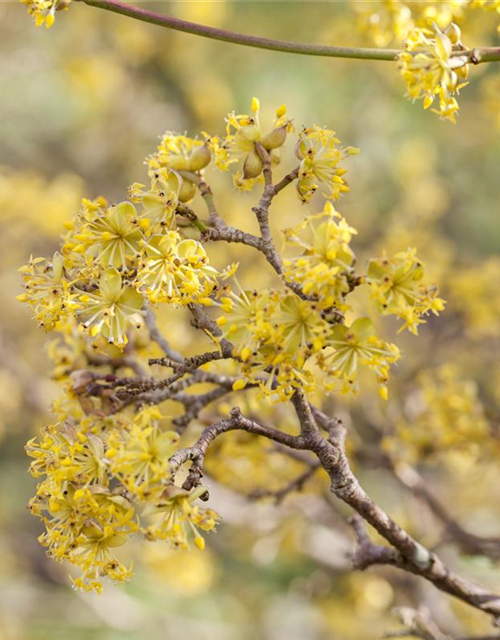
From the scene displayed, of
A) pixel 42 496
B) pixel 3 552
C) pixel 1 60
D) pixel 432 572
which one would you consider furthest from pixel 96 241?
pixel 1 60

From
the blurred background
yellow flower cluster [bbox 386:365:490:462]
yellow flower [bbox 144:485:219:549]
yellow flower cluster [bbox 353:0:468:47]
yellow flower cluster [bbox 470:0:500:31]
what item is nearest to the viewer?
yellow flower [bbox 144:485:219:549]

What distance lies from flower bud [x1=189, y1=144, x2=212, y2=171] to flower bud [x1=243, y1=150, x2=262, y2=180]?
A: 50 millimetres

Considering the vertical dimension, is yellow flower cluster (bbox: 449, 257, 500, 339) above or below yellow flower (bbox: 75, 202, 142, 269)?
above

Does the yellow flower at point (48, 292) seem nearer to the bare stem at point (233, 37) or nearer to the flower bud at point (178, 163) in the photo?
the flower bud at point (178, 163)

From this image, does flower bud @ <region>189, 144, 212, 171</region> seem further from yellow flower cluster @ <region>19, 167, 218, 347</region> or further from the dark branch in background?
the dark branch in background

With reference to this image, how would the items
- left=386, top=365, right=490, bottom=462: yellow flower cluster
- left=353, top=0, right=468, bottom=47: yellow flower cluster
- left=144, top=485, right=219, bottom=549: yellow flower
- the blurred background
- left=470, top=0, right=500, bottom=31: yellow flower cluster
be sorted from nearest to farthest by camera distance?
left=144, top=485, right=219, bottom=549: yellow flower < left=470, top=0, right=500, bottom=31: yellow flower cluster < left=353, top=0, right=468, bottom=47: yellow flower cluster < left=386, top=365, right=490, bottom=462: yellow flower cluster < the blurred background

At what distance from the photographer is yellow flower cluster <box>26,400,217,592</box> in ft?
2.45

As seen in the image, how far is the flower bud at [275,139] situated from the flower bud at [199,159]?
7 cm

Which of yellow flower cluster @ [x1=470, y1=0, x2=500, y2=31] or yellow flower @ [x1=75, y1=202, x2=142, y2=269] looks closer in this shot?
yellow flower @ [x1=75, y1=202, x2=142, y2=269]

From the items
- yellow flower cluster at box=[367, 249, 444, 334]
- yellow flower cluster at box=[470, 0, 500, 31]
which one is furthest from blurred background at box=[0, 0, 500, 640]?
yellow flower cluster at box=[367, 249, 444, 334]

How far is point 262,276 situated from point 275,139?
1039 mm

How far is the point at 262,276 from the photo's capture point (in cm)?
195

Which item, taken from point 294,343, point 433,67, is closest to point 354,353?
point 294,343

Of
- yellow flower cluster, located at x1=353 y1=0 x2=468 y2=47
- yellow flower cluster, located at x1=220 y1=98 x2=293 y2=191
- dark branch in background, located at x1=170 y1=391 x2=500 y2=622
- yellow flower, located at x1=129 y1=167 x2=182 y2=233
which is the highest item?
yellow flower cluster, located at x1=353 y1=0 x2=468 y2=47
